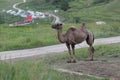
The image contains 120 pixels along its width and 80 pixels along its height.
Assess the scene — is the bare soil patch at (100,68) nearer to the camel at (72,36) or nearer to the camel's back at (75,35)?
the camel at (72,36)

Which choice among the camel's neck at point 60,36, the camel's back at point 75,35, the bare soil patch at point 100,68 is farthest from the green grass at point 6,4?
the bare soil patch at point 100,68

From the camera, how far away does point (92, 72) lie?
10656 millimetres

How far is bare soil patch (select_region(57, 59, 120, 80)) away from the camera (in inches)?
409

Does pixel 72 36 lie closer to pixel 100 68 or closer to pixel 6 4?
pixel 100 68

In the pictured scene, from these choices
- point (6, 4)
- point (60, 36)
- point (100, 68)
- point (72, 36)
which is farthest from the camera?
point (6, 4)

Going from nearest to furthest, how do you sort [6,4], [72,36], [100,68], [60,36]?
[100,68]
[60,36]
[72,36]
[6,4]

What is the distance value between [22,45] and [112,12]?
176 ft

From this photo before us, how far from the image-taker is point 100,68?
36.5ft

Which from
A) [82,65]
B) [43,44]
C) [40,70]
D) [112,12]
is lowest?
[112,12]

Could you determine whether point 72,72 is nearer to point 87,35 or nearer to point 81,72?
point 81,72

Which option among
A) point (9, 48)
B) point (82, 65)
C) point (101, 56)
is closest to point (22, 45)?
point (9, 48)

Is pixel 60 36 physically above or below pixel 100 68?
above

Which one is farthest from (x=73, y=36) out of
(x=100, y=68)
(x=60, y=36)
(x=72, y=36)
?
(x=100, y=68)

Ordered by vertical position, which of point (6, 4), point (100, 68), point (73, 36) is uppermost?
point (73, 36)
